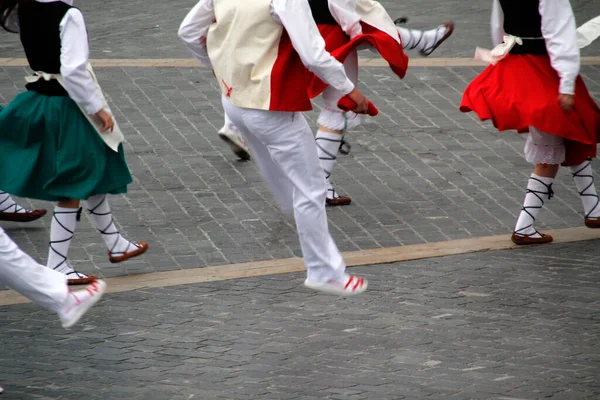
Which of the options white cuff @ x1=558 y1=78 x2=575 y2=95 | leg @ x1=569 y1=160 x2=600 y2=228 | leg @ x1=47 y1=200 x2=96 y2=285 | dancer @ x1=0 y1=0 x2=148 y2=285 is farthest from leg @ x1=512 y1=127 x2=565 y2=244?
leg @ x1=47 y1=200 x2=96 y2=285

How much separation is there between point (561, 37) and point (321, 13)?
5.22 feet

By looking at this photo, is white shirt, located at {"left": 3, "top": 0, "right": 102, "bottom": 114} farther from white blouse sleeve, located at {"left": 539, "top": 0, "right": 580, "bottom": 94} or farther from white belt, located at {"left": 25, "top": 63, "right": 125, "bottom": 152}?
white blouse sleeve, located at {"left": 539, "top": 0, "right": 580, "bottom": 94}

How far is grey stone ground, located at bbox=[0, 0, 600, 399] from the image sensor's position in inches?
206

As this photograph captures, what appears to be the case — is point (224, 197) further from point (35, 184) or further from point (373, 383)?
point (373, 383)

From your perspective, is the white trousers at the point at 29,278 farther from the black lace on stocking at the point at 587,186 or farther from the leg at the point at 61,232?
the black lace on stocking at the point at 587,186

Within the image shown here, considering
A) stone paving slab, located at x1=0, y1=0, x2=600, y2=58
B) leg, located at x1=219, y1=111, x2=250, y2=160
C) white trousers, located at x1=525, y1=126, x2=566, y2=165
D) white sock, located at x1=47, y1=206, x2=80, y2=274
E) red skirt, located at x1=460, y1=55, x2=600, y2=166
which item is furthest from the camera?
stone paving slab, located at x1=0, y1=0, x2=600, y2=58

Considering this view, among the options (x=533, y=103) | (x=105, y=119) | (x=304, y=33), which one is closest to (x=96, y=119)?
(x=105, y=119)

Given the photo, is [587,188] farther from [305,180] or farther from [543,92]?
[305,180]

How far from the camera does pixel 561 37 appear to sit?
6.56 m

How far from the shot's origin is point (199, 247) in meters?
7.15

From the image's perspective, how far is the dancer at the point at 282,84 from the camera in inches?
216

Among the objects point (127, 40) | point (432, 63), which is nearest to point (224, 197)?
point (432, 63)

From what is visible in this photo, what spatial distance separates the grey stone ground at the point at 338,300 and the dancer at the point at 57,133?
0.63 metres

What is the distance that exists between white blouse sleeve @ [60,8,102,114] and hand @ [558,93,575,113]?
2.72 meters
